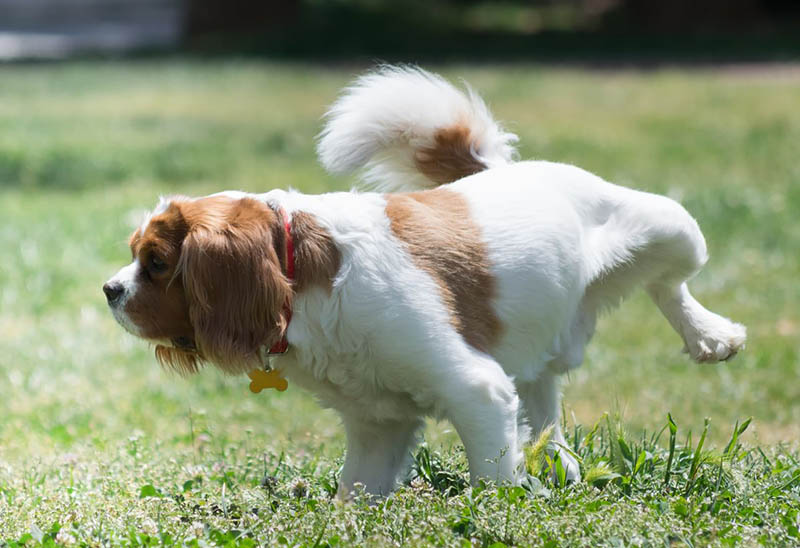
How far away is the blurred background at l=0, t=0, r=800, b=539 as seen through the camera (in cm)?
620

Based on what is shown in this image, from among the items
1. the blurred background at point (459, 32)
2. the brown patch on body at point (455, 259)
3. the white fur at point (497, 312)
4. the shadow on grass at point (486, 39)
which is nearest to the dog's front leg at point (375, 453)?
the white fur at point (497, 312)

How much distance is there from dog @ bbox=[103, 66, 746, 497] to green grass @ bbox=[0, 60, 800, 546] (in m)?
0.31

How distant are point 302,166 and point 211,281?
9.54m

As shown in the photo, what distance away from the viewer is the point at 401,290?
3.78m

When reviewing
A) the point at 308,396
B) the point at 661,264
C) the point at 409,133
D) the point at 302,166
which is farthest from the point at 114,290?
the point at 302,166

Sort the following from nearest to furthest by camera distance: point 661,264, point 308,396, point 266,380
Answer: point 266,380
point 661,264
point 308,396

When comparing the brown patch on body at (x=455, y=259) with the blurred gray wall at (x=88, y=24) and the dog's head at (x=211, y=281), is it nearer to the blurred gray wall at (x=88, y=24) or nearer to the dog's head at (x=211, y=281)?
the dog's head at (x=211, y=281)

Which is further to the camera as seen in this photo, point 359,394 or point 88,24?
point 88,24

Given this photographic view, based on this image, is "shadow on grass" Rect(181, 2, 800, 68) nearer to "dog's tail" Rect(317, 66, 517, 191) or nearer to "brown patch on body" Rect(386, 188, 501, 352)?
"dog's tail" Rect(317, 66, 517, 191)

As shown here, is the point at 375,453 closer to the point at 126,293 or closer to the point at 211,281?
the point at 211,281

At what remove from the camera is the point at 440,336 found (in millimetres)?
3764

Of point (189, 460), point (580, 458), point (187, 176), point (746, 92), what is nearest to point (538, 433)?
point (580, 458)

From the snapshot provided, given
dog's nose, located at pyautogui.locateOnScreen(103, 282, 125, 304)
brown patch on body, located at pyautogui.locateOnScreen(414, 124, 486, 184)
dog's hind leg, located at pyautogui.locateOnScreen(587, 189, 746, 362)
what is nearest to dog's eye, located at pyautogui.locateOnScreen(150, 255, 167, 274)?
dog's nose, located at pyautogui.locateOnScreen(103, 282, 125, 304)

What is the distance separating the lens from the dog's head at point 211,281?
366 cm
